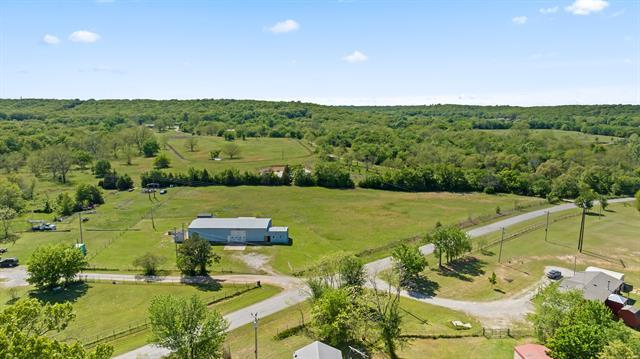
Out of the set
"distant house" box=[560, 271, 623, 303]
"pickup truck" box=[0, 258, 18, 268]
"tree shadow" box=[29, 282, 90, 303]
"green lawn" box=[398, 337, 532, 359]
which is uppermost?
"distant house" box=[560, 271, 623, 303]

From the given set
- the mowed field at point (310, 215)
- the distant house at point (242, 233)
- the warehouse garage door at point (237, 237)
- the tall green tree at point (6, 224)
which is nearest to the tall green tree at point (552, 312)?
the mowed field at point (310, 215)

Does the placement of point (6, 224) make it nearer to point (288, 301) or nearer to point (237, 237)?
point (237, 237)

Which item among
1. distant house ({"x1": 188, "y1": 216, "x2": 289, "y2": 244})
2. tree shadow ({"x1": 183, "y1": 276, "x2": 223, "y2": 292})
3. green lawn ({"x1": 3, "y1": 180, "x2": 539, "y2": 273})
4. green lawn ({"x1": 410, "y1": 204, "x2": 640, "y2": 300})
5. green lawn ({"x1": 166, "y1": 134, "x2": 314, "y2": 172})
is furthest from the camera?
green lawn ({"x1": 166, "y1": 134, "x2": 314, "y2": 172})

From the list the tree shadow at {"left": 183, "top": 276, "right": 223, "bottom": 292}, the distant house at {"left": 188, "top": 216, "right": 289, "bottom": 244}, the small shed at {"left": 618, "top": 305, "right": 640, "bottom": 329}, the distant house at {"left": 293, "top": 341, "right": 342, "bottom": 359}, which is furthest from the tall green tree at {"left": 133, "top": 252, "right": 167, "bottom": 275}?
the small shed at {"left": 618, "top": 305, "right": 640, "bottom": 329}

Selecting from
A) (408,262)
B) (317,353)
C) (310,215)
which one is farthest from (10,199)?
(317,353)

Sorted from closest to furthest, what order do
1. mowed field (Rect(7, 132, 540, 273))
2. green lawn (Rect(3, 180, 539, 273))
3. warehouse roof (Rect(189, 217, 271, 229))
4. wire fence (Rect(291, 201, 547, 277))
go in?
wire fence (Rect(291, 201, 547, 277)) < mowed field (Rect(7, 132, 540, 273)) < green lawn (Rect(3, 180, 539, 273)) < warehouse roof (Rect(189, 217, 271, 229))

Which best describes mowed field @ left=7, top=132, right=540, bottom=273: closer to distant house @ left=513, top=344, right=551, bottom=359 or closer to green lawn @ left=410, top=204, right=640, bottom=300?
green lawn @ left=410, top=204, right=640, bottom=300

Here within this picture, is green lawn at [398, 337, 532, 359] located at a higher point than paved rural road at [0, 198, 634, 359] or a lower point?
higher

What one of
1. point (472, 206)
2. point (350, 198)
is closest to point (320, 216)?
point (350, 198)
